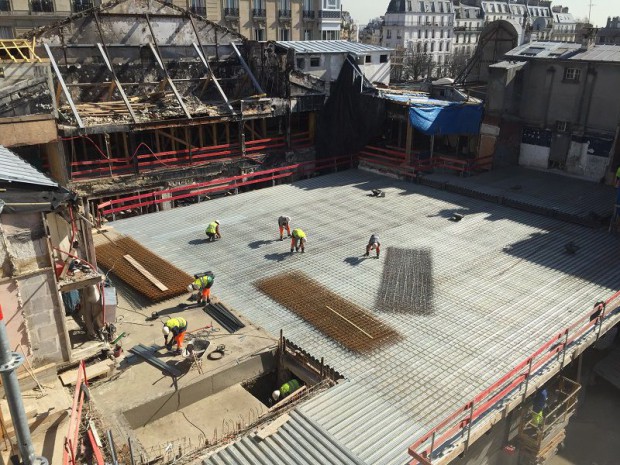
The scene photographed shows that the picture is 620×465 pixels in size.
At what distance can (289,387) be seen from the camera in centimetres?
1273

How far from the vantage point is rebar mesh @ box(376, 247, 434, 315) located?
51.7 feet

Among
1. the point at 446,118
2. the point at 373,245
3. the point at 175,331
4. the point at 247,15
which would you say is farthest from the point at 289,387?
the point at 247,15

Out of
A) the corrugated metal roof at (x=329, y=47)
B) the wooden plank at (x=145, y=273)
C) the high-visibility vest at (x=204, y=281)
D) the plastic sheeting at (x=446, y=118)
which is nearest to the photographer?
the high-visibility vest at (x=204, y=281)

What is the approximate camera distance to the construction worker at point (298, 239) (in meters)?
18.7

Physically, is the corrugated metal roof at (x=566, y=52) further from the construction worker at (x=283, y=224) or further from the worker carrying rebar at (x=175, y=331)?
the worker carrying rebar at (x=175, y=331)

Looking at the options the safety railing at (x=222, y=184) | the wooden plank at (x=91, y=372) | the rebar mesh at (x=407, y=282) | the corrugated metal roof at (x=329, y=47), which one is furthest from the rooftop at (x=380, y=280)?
the corrugated metal roof at (x=329, y=47)

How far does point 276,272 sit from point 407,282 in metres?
4.39

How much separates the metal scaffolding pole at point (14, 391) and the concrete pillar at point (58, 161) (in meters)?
19.8

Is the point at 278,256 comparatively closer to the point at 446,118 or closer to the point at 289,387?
the point at 289,387

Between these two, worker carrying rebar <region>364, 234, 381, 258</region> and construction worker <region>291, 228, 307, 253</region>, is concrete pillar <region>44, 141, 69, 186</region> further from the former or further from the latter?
worker carrying rebar <region>364, 234, 381, 258</region>

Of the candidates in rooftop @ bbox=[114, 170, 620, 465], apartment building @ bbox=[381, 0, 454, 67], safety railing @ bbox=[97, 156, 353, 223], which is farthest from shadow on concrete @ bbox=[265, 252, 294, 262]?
apartment building @ bbox=[381, 0, 454, 67]

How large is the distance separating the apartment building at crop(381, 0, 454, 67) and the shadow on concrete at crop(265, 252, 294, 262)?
101m

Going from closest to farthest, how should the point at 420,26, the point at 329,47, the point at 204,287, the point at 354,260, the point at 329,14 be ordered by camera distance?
the point at 204,287 → the point at 354,260 → the point at 329,47 → the point at 329,14 → the point at 420,26

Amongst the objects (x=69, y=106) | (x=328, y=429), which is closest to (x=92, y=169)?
(x=69, y=106)
